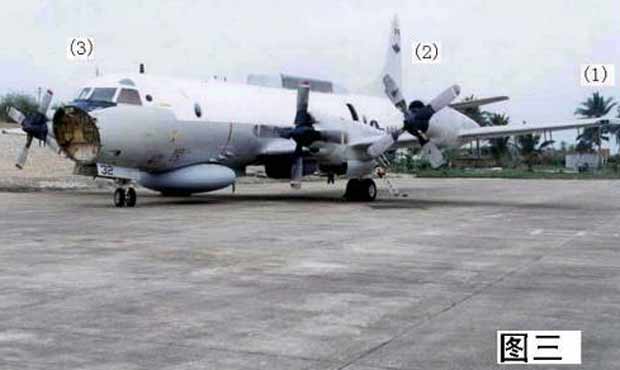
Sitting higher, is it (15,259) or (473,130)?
(473,130)

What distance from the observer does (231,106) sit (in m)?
27.6

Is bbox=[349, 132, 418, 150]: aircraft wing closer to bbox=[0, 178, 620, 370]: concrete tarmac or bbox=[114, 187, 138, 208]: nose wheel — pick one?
bbox=[114, 187, 138, 208]: nose wheel

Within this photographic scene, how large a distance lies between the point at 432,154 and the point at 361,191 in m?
3.57

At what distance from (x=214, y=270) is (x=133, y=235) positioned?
522cm

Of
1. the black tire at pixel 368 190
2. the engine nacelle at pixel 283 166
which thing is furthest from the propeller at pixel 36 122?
the black tire at pixel 368 190

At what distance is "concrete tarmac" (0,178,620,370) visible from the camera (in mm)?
6484

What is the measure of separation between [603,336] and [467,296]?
218 centimetres

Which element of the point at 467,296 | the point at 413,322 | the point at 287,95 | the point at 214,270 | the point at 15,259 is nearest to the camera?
the point at 413,322

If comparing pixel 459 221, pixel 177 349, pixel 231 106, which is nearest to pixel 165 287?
pixel 177 349

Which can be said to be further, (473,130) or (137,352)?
(473,130)

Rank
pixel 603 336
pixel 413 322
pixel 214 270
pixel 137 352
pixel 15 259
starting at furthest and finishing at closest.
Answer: pixel 15 259, pixel 214 270, pixel 413 322, pixel 603 336, pixel 137 352

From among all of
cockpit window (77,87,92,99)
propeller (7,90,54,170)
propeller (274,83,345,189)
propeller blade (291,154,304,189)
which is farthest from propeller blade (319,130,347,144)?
propeller (7,90,54,170)

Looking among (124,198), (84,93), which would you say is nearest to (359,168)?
(124,198)

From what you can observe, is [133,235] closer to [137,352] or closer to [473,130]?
[137,352]
